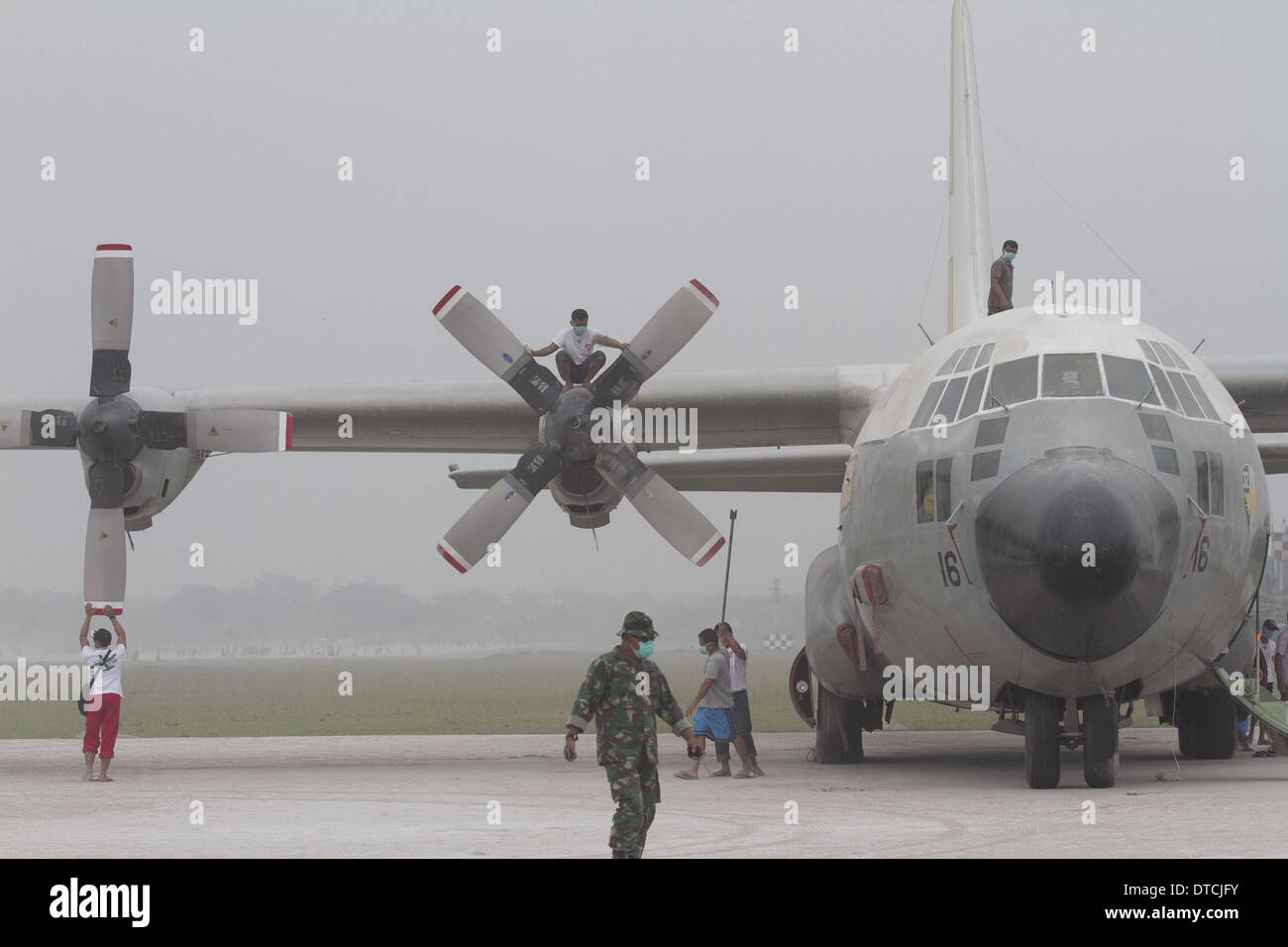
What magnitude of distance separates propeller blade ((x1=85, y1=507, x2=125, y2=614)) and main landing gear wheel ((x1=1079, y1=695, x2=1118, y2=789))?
9.79 m

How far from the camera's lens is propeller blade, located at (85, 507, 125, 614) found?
16938mm

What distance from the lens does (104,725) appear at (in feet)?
49.8

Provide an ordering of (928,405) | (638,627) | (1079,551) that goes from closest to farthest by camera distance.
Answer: (638,627), (1079,551), (928,405)

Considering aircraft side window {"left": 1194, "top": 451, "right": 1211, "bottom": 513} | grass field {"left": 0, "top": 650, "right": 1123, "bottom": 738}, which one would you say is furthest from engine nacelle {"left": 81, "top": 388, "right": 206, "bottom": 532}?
aircraft side window {"left": 1194, "top": 451, "right": 1211, "bottom": 513}

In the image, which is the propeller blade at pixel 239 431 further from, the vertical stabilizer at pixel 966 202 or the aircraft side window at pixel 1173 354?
the aircraft side window at pixel 1173 354

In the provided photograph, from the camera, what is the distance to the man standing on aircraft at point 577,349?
1575 cm

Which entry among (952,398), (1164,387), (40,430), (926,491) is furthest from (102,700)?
(1164,387)

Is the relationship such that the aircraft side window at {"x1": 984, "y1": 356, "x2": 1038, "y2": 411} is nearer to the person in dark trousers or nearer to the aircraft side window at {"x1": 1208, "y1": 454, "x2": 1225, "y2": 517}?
the aircraft side window at {"x1": 1208, "y1": 454, "x2": 1225, "y2": 517}

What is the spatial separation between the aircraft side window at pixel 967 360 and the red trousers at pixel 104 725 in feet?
26.9

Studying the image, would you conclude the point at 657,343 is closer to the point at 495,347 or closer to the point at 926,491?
the point at 495,347

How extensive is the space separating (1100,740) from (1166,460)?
2221mm

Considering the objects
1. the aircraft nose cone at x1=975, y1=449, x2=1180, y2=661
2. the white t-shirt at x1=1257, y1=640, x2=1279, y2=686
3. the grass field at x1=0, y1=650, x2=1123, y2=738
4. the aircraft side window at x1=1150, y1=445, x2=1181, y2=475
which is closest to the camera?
the aircraft nose cone at x1=975, y1=449, x2=1180, y2=661
